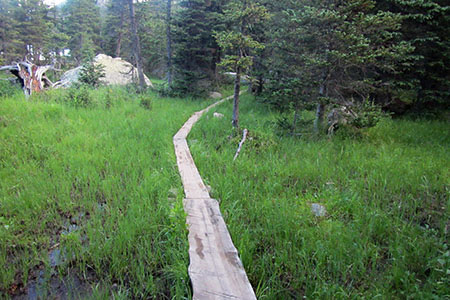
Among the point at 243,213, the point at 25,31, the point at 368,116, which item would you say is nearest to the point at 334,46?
the point at 368,116

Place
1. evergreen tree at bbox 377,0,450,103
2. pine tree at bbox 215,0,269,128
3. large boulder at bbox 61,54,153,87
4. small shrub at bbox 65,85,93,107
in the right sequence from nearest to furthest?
pine tree at bbox 215,0,269,128 → evergreen tree at bbox 377,0,450,103 → small shrub at bbox 65,85,93,107 → large boulder at bbox 61,54,153,87

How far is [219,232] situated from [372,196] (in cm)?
284

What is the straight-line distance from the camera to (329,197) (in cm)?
431

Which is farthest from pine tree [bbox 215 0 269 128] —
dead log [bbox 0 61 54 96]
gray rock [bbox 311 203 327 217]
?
dead log [bbox 0 61 54 96]

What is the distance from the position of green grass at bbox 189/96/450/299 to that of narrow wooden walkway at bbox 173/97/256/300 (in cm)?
25

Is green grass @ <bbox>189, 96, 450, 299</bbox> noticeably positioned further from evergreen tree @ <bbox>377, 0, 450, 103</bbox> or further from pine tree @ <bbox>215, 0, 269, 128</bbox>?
evergreen tree @ <bbox>377, 0, 450, 103</bbox>

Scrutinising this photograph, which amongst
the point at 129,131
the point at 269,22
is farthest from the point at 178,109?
the point at 269,22

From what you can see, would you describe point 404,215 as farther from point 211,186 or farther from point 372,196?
point 211,186

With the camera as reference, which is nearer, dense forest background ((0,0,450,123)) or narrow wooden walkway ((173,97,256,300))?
narrow wooden walkway ((173,97,256,300))

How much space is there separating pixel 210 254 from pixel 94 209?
2496 mm

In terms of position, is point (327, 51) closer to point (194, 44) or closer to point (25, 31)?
point (194, 44)

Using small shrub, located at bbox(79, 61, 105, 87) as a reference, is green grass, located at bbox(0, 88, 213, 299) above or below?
below

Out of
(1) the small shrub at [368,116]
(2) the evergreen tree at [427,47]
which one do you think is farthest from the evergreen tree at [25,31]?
(1) the small shrub at [368,116]

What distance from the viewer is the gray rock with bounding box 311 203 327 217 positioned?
3.87 meters
